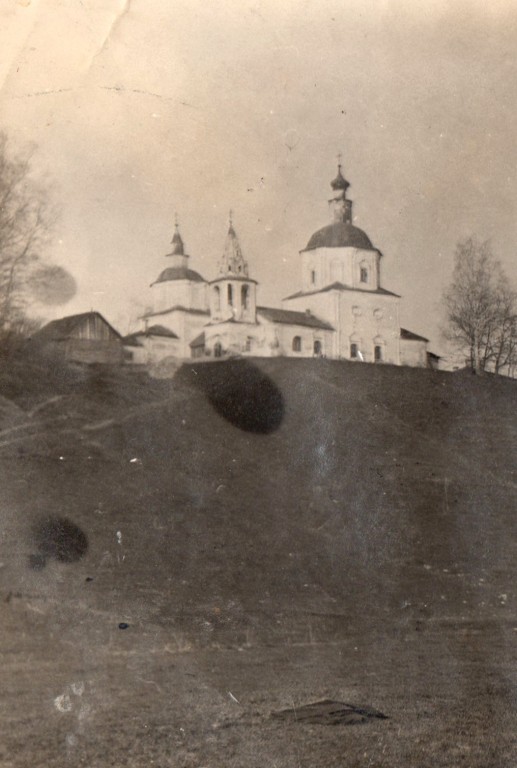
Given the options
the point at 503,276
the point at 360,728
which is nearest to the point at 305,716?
the point at 360,728

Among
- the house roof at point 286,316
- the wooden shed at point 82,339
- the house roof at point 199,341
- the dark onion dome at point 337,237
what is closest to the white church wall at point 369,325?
the house roof at point 286,316

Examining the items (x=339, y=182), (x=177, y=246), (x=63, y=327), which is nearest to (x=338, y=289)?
(x=339, y=182)

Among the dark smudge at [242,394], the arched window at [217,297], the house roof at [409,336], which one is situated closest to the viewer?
the arched window at [217,297]

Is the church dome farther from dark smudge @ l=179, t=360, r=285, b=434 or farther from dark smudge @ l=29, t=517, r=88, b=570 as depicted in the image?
dark smudge @ l=29, t=517, r=88, b=570

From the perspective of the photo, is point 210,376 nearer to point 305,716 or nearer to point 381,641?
point 381,641

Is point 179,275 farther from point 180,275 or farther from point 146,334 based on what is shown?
point 146,334

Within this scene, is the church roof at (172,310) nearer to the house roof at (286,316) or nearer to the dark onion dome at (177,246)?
the dark onion dome at (177,246)

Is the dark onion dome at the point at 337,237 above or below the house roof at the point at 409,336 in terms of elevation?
above

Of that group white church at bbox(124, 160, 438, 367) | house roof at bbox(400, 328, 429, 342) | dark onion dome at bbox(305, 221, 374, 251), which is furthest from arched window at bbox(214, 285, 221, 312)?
house roof at bbox(400, 328, 429, 342)
